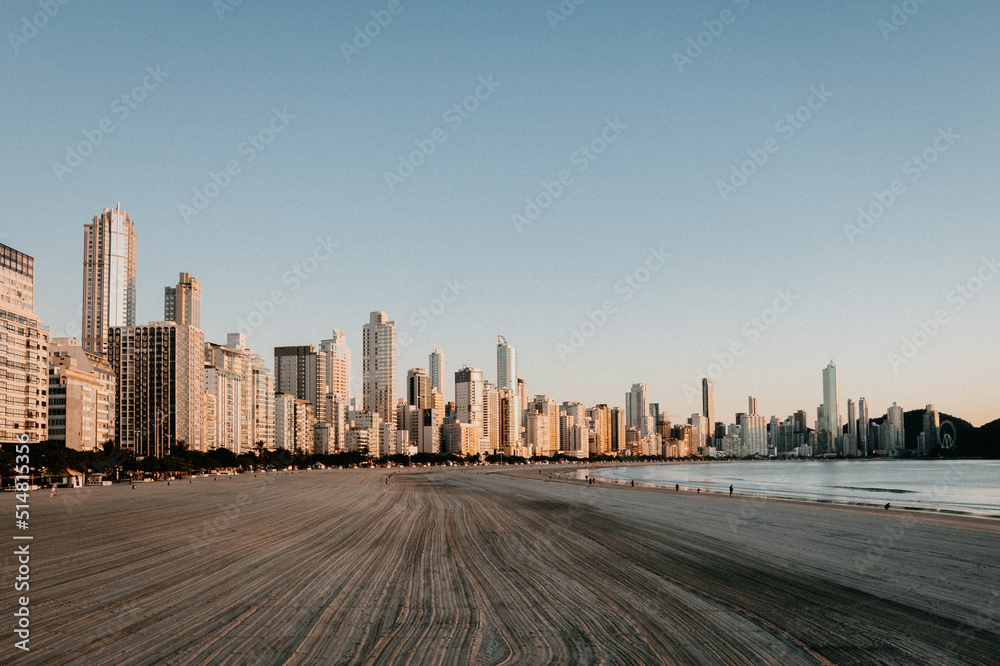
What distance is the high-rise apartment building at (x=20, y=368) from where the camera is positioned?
110m

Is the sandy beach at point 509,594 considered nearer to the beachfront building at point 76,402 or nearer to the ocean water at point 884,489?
the ocean water at point 884,489

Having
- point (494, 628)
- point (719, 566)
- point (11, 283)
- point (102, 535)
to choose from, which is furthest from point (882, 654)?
point (11, 283)

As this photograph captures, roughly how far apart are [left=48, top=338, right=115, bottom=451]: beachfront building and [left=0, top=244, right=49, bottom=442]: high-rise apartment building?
13.8m

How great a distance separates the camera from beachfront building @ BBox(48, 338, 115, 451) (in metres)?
136

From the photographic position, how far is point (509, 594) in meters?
17.2

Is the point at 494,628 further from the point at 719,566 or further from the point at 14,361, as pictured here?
the point at 14,361

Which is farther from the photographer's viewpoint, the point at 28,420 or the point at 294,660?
the point at 28,420

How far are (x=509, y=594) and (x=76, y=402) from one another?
487 feet

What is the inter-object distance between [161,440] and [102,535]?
186 meters

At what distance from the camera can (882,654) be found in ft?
40.4

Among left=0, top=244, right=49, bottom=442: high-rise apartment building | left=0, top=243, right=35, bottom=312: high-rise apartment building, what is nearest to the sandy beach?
left=0, top=244, right=49, bottom=442: high-rise apartment building

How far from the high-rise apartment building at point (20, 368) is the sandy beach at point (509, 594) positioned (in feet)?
310

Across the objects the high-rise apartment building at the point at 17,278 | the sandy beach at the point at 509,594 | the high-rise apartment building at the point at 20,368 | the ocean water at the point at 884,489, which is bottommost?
the ocean water at the point at 884,489

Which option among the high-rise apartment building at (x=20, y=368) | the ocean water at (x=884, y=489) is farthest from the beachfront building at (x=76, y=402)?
the ocean water at (x=884, y=489)
